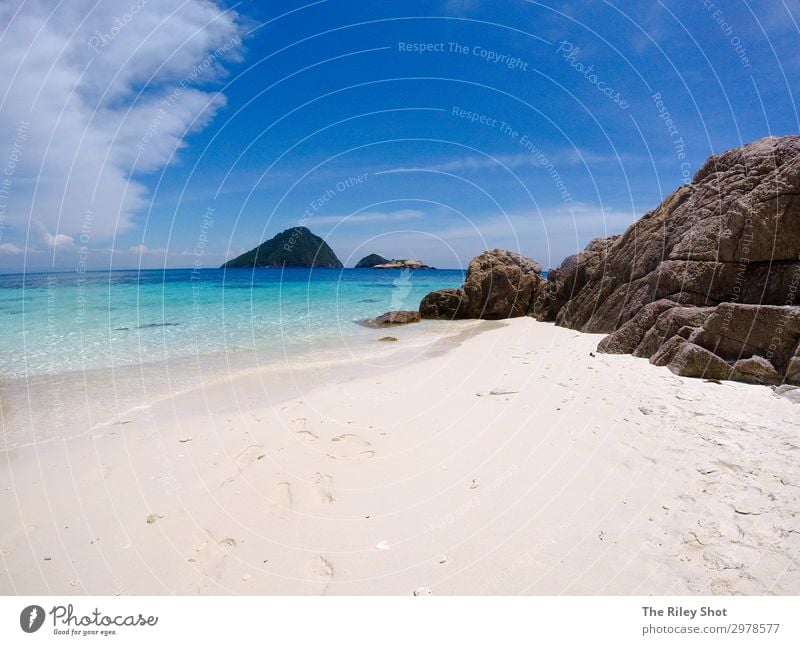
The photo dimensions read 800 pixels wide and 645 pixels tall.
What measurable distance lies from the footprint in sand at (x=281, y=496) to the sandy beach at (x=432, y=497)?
2 cm

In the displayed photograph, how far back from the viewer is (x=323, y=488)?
460 centimetres

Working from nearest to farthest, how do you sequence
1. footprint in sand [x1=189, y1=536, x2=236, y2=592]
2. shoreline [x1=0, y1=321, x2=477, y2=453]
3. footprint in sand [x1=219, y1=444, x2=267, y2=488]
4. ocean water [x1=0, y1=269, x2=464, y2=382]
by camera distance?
footprint in sand [x1=189, y1=536, x2=236, y2=592] < footprint in sand [x1=219, y1=444, x2=267, y2=488] < shoreline [x1=0, y1=321, x2=477, y2=453] < ocean water [x1=0, y1=269, x2=464, y2=382]

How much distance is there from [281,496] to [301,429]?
193 cm

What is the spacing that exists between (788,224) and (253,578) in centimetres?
1094

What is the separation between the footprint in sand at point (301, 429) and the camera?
6062 millimetres

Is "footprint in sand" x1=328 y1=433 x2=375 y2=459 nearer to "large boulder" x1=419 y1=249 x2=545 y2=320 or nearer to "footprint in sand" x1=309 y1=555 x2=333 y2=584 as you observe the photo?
"footprint in sand" x1=309 y1=555 x2=333 y2=584

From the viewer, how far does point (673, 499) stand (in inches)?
151

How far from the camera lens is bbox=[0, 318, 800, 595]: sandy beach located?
320 centimetres

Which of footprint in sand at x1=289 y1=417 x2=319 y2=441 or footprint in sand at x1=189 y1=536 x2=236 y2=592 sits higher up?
footprint in sand at x1=289 y1=417 x2=319 y2=441

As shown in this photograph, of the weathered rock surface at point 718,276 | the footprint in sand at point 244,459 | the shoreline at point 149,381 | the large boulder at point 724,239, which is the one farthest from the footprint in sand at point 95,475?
the large boulder at point 724,239

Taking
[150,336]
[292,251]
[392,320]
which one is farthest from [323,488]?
[292,251]

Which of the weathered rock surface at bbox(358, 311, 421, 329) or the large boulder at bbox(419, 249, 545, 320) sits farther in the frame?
the large boulder at bbox(419, 249, 545, 320)

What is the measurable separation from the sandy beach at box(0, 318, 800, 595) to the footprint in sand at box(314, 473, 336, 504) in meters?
0.03

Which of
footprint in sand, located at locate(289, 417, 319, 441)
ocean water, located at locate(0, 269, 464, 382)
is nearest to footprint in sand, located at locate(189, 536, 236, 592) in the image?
footprint in sand, located at locate(289, 417, 319, 441)
